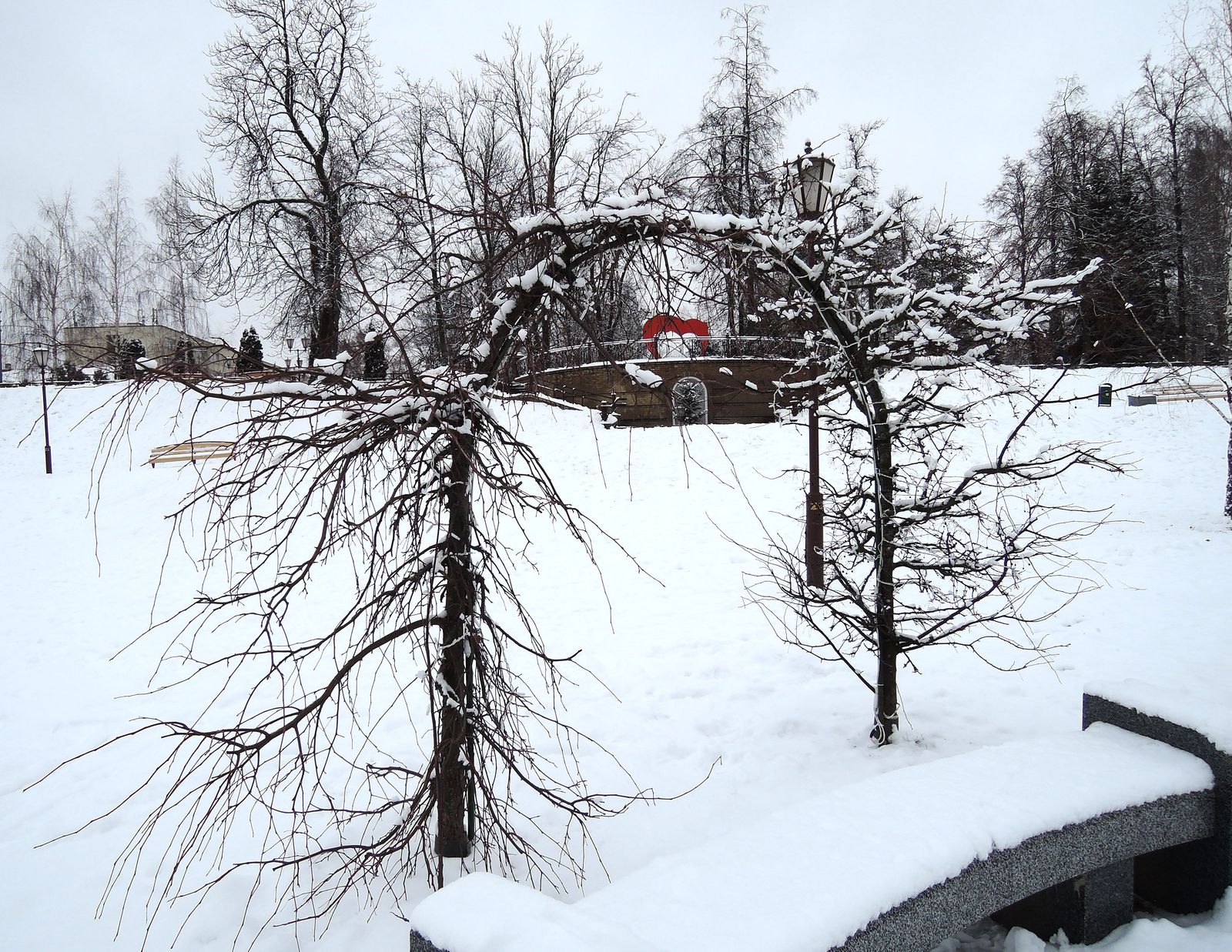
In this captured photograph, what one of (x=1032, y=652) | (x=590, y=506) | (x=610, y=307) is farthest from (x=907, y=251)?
(x=590, y=506)

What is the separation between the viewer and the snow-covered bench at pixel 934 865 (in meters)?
1.93

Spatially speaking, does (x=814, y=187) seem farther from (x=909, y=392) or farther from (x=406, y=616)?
(x=406, y=616)

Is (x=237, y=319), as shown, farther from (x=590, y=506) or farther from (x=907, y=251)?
(x=590, y=506)

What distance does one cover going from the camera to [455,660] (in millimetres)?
3051

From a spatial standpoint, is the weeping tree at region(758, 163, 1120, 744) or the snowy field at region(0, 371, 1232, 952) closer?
the snowy field at region(0, 371, 1232, 952)

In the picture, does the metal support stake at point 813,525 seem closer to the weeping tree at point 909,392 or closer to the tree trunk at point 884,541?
the weeping tree at point 909,392

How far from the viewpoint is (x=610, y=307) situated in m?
3.39

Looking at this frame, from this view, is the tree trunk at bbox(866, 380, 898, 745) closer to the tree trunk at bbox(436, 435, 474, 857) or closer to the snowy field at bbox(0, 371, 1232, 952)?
the snowy field at bbox(0, 371, 1232, 952)

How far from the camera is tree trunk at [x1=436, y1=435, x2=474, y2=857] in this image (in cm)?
285

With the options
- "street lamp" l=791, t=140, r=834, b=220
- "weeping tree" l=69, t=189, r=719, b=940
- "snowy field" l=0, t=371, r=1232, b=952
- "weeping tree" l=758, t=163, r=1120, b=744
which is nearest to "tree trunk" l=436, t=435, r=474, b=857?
"weeping tree" l=69, t=189, r=719, b=940

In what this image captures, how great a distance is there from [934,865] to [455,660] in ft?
6.52

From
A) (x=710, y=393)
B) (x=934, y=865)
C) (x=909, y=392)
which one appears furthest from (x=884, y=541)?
(x=710, y=393)

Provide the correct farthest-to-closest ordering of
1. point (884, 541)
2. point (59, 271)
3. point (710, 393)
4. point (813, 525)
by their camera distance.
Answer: point (59, 271) → point (710, 393) → point (813, 525) → point (884, 541)

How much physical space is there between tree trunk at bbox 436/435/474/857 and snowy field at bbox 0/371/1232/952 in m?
0.56
